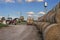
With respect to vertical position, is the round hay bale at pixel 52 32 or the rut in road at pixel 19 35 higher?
the round hay bale at pixel 52 32

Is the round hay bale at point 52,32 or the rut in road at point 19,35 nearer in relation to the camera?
the round hay bale at point 52,32

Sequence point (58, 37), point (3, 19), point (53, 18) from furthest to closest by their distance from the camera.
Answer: point (3, 19) < point (53, 18) < point (58, 37)

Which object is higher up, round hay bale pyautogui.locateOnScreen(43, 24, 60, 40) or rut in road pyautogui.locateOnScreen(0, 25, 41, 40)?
round hay bale pyautogui.locateOnScreen(43, 24, 60, 40)

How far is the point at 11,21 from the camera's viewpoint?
19.8 metres

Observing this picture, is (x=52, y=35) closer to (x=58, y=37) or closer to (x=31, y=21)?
(x=58, y=37)

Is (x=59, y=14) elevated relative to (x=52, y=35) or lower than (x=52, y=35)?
elevated

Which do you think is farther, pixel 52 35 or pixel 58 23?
pixel 58 23

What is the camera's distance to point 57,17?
5297 millimetres

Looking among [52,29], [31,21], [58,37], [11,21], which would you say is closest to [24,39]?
[52,29]

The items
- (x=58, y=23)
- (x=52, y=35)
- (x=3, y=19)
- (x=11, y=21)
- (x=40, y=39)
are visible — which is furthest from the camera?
(x=11, y=21)

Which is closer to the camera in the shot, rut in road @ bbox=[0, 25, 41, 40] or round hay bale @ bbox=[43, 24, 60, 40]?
round hay bale @ bbox=[43, 24, 60, 40]

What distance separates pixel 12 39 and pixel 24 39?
387 mm

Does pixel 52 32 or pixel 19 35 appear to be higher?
pixel 52 32

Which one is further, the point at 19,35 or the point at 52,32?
the point at 19,35
